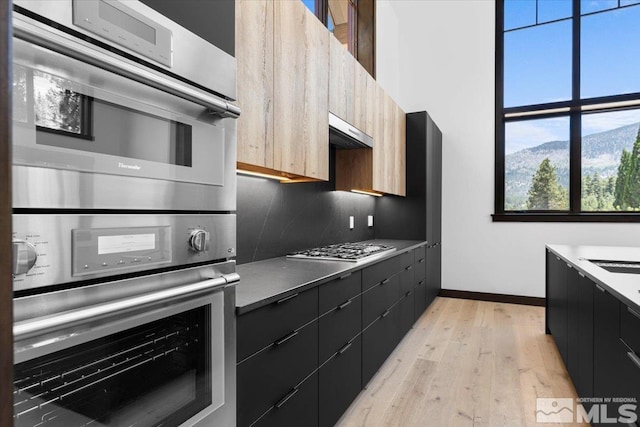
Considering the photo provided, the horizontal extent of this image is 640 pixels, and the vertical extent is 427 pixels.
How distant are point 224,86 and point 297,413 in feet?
4.23

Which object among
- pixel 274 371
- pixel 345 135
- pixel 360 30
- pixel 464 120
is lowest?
pixel 274 371

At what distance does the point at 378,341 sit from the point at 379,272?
47 cm

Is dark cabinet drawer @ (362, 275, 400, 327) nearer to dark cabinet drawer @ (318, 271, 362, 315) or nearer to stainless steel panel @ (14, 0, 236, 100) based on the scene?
dark cabinet drawer @ (318, 271, 362, 315)

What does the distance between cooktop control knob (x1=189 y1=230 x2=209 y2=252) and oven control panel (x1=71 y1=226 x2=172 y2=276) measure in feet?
0.23

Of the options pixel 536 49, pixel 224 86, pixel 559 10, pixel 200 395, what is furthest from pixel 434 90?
pixel 200 395

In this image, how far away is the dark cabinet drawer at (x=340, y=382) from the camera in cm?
179

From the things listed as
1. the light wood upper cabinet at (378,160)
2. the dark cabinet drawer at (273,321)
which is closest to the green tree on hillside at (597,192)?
the light wood upper cabinet at (378,160)

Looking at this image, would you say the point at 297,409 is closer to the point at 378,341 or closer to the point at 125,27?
the point at 378,341

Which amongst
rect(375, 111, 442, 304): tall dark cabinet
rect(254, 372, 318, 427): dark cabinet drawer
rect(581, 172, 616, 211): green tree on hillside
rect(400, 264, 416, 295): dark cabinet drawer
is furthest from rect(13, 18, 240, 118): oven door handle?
rect(581, 172, 616, 211): green tree on hillside

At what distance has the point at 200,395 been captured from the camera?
3.64 feet

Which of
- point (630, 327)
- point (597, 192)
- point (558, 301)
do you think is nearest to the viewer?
point (630, 327)

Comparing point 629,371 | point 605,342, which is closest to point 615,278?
point 605,342

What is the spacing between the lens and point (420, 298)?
3.83m

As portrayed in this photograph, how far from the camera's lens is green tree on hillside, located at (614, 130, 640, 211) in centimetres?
419
